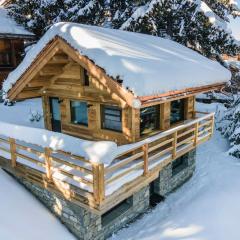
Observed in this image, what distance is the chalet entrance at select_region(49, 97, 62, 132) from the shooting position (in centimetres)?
1216

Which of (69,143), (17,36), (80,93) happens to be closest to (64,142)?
(69,143)

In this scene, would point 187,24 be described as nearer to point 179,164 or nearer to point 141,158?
point 179,164

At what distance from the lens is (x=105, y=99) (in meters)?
9.73

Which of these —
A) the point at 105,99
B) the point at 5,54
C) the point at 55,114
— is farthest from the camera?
the point at 5,54

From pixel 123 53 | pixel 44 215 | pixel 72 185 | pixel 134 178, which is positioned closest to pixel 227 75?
pixel 123 53

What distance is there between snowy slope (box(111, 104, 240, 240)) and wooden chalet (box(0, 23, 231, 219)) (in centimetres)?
184

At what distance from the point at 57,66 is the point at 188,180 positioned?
7.96 m

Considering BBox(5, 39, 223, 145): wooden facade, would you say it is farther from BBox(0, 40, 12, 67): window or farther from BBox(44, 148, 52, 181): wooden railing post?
BBox(0, 40, 12, 67): window

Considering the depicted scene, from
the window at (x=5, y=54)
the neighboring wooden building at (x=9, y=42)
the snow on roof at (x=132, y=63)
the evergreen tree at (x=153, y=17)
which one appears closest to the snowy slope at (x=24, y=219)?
the snow on roof at (x=132, y=63)

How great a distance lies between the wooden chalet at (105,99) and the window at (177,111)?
0.14ft

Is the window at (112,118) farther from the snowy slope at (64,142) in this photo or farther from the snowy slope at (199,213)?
the snowy slope at (199,213)

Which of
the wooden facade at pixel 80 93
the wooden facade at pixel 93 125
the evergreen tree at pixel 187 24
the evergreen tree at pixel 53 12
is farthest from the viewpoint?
the evergreen tree at pixel 53 12

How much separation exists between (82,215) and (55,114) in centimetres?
545

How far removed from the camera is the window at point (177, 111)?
1213 centimetres
